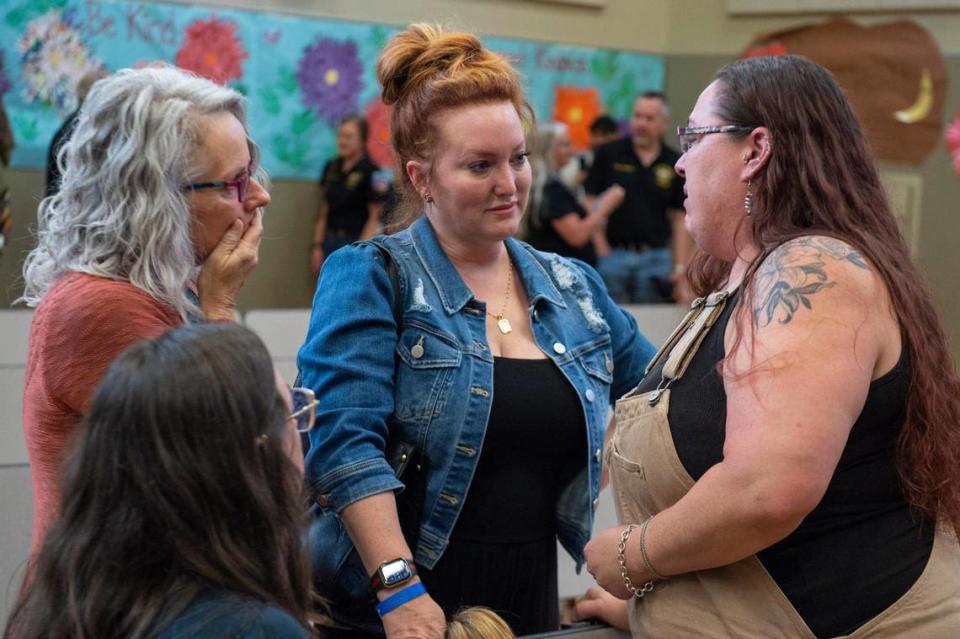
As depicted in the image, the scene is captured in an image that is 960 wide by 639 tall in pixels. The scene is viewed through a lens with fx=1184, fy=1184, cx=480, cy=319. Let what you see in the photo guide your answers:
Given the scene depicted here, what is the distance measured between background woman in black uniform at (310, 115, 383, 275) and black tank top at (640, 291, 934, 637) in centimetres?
652

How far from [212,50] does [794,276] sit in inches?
278

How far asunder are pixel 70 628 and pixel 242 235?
94 centimetres

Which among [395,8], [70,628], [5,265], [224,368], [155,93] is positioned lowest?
[5,265]

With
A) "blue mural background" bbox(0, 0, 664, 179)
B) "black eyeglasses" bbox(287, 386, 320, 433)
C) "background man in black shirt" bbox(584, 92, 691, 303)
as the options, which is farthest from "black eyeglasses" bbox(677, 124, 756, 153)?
"background man in black shirt" bbox(584, 92, 691, 303)

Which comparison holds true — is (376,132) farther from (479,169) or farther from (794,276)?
(794,276)

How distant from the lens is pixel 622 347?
2.39 m

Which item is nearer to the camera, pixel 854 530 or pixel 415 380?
pixel 854 530

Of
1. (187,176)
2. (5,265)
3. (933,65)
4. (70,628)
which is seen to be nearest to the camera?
(70,628)

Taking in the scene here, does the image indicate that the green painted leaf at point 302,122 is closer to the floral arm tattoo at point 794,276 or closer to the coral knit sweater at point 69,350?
the coral knit sweater at point 69,350

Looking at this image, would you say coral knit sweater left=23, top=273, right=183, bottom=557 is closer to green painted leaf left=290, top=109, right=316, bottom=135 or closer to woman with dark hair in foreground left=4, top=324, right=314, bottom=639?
woman with dark hair in foreground left=4, top=324, right=314, bottom=639

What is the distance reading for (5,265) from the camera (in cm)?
737

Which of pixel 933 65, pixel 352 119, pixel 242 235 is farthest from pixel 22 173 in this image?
pixel 933 65

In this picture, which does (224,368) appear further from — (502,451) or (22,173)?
(22,173)

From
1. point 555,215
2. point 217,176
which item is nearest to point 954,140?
point 555,215
